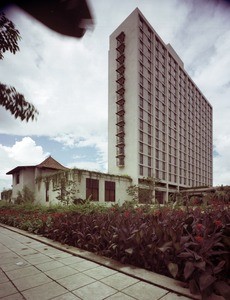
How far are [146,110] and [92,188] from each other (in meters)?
24.0

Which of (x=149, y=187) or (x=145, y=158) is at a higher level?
(x=145, y=158)

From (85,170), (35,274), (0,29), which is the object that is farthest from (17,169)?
(0,29)

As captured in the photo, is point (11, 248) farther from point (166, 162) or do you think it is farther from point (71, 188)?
point (166, 162)

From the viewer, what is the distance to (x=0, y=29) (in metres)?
1.80

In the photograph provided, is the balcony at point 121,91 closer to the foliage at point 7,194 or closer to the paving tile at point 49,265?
the foliage at point 7,194

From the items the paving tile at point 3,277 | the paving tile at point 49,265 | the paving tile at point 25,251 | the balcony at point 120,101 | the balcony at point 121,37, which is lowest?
the paving tile at point 25,251

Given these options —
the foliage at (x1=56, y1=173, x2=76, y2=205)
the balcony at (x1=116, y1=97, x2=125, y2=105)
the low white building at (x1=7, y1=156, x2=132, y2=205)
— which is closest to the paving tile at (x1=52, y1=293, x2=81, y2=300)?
the low white building at (x1=7, y1=156, x2=132, y2=205)

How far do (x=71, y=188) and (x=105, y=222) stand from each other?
2133 cm

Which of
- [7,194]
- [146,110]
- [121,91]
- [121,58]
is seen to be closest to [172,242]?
[121,91]

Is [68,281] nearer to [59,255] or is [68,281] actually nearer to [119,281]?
[119,281]

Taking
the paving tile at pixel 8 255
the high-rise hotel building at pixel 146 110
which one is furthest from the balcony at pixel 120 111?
the paving tile at pixel 8 255

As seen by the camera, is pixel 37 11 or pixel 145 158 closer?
pixel 37 11

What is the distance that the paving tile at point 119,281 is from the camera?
3.57m

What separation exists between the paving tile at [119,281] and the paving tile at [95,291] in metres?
0.13
